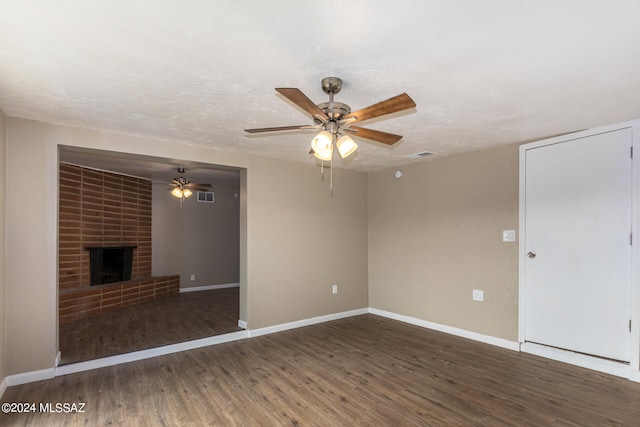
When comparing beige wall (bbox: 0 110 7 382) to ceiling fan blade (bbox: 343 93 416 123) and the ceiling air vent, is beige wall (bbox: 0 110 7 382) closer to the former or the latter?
ceiling fan blade (bbox: 343 93 416 123)

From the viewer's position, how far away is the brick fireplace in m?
5.10

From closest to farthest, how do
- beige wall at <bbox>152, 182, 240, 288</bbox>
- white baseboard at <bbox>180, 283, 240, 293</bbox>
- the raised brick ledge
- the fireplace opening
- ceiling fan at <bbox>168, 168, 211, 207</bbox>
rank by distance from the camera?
1. the raised brick ledge
2. the fireplace opening
3. ceiling fan at <bbox>168, 168, 211, 207</bbox>
4. beige wall at <bbox>152, 182, 240, 288</bbox>
5. white baseboard at <bbox>180, 283, 240, 293</bbox>

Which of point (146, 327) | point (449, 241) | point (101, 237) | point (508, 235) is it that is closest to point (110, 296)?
point (101, 237)

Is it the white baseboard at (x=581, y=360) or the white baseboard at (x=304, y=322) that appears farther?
the white baseboard at (x=304, y=322)

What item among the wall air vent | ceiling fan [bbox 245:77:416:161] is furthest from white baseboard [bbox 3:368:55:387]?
the wall air vent

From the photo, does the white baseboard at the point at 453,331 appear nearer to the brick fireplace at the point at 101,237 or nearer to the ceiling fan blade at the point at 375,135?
the ceiling fan blade at the point at 375,135

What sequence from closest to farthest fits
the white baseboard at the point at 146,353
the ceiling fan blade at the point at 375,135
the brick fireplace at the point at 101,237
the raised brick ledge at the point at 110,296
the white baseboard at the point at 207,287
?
the ceiling fan blade at the point at 375,135, the white baseboard at the point at 146,353, the raised brick ledge at the point at 110,296, the brick fireplace at the point at 101,237, the white baseboard at the point at 207,287

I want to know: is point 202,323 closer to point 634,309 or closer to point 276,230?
point 276,230

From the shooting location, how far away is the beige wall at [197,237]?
7078 millimetres

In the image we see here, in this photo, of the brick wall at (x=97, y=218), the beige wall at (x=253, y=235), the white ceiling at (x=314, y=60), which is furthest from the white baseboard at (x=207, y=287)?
the white ceiling at (x=314, y=60)

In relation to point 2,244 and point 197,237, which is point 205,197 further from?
point 2,244

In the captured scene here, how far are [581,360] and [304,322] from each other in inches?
126

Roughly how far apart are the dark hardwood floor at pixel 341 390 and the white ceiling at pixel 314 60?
2352mm

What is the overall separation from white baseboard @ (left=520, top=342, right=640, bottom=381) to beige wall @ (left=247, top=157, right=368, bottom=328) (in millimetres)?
2503
